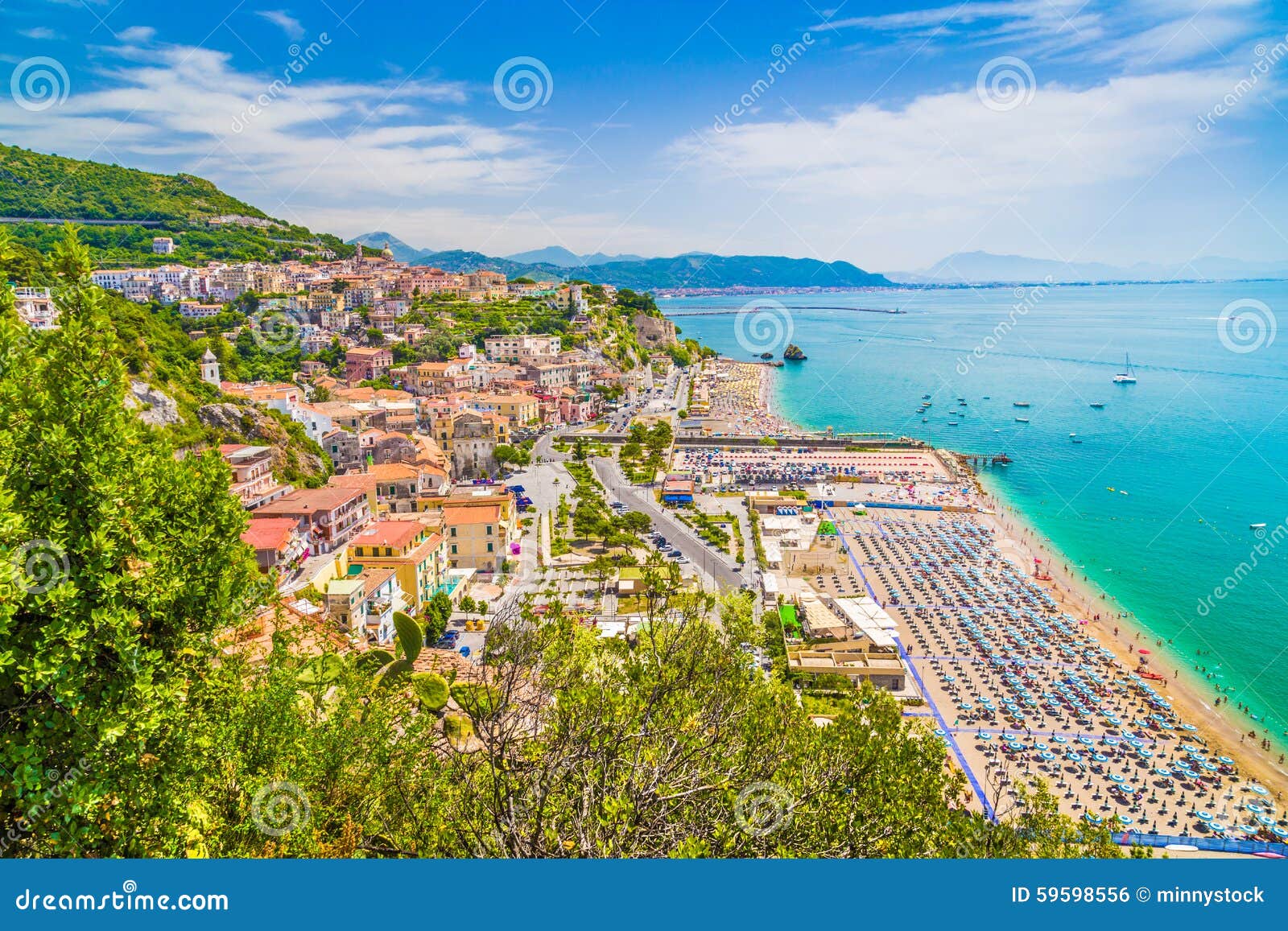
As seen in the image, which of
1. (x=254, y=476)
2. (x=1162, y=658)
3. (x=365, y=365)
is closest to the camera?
(x=1162, y=658)

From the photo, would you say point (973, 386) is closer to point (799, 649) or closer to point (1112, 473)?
point (1112, 473)

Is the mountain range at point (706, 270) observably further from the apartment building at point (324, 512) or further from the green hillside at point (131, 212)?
the apartment building at point (324, 512)

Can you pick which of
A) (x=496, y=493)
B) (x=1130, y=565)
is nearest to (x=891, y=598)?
(x=1130, y=565)

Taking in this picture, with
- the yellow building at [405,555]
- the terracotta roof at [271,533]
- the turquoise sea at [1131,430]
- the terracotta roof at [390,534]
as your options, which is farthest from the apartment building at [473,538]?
the turquoise sea at [1131,430]

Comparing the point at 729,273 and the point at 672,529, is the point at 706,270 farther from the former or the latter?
the point at 672,529

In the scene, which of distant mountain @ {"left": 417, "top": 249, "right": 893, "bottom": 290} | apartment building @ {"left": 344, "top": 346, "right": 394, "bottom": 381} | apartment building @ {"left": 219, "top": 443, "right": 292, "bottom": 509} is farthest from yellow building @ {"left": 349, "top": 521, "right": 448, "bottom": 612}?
distant mountain @ {"left": 417, "top": 249, "right": 893, "bottom": 290}

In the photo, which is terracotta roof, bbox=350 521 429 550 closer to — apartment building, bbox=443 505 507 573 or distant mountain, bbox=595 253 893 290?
apartment building, bbox=443 505 507 573

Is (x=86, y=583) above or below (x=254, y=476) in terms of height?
above

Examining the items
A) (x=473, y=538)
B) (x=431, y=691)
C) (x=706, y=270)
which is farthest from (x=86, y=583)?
(x=706, y=270)
